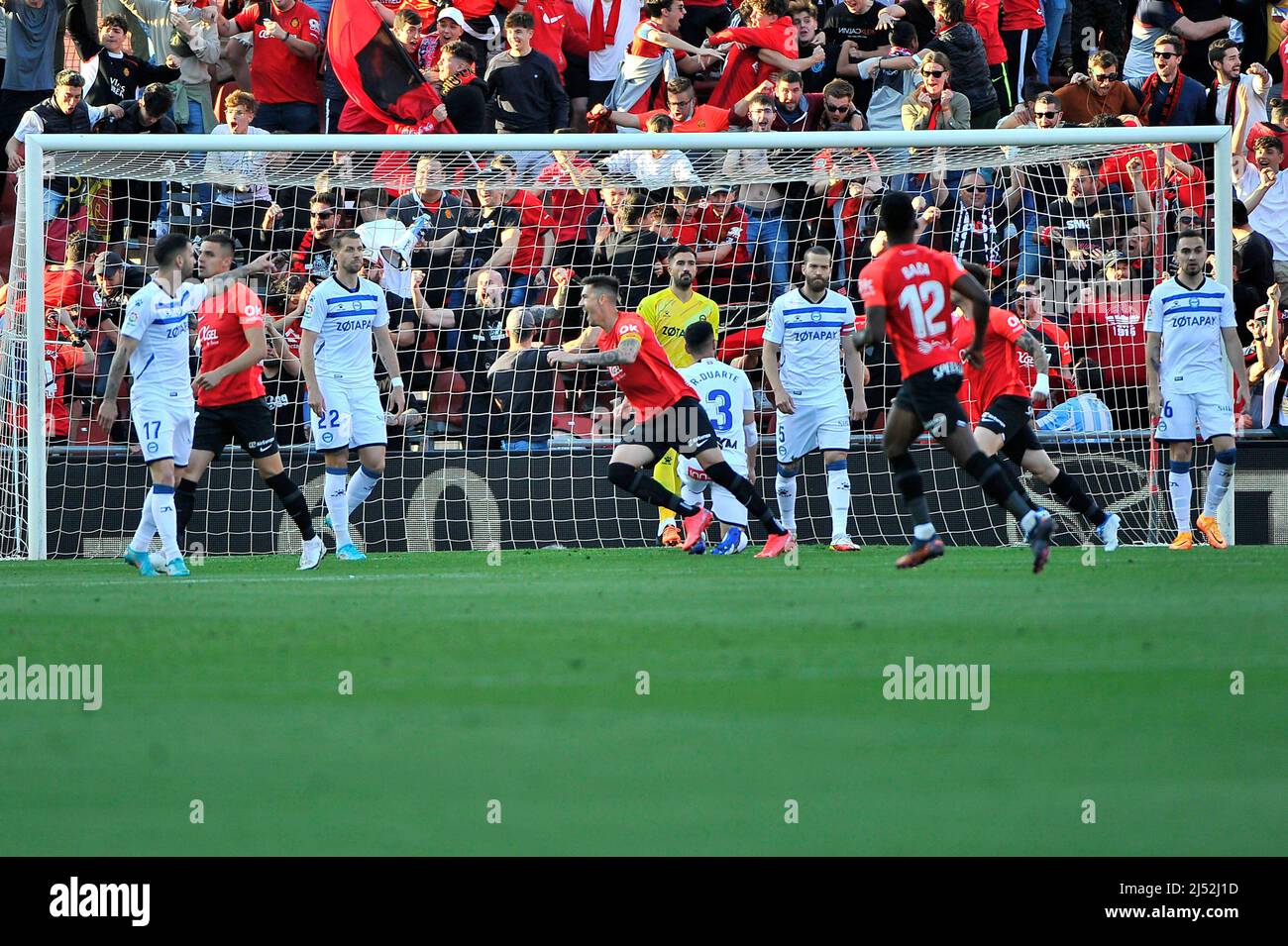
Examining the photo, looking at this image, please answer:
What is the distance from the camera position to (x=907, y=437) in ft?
30.2

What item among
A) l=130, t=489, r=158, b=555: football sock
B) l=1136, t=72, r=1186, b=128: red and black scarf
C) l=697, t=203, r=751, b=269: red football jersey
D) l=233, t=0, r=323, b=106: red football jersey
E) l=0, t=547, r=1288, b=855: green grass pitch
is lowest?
l=0, t=547, r=1288, b=855: green grass pitch

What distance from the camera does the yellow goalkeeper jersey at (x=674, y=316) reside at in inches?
540

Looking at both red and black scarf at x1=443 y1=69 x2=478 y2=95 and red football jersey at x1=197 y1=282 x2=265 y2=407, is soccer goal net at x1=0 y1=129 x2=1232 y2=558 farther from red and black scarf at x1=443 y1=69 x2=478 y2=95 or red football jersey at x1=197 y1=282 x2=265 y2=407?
red football jersey at x1=197 y1=282 x2=265 y2=407

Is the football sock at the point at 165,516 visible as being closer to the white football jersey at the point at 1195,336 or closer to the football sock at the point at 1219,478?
the white football jersey at the point at 1195,336

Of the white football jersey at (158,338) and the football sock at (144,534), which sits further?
the football sock at (144,534)

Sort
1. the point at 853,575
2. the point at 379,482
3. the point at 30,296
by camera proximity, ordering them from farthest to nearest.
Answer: the point at 379,482
the point at 30,296
the point at 853,575

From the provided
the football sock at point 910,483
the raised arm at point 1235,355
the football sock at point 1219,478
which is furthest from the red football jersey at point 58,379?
the raised arm at point 1235,355

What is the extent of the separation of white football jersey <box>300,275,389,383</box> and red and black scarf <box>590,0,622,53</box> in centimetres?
558

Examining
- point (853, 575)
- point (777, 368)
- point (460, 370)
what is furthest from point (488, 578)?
point (460, 370)

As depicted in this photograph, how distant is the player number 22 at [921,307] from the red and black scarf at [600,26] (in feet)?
28.5

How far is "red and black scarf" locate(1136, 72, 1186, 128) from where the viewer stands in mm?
16188

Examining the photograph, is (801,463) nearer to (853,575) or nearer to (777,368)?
(777,368)

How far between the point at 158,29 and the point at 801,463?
8.14 metres

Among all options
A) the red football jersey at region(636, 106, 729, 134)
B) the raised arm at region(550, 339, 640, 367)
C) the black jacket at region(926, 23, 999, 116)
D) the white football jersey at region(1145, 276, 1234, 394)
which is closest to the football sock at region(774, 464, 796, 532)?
the raised arm at region(550, 339, 640, 367)
